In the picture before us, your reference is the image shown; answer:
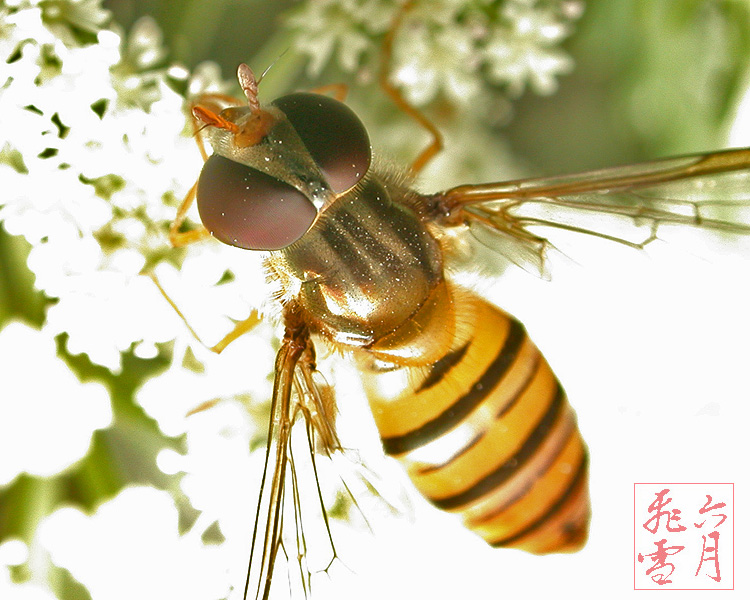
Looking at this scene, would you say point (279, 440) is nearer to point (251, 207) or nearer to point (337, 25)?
point (251, 207)

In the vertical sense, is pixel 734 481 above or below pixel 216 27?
below

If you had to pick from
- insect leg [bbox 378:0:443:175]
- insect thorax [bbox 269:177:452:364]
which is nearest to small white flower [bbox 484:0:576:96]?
insect leg [bbox 378:0:443:175]

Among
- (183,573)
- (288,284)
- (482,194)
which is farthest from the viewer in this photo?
(183,573)

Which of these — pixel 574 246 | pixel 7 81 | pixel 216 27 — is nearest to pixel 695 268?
pixel 574 246

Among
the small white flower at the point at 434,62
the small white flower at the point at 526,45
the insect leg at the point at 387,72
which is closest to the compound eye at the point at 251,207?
the insect leg at the point at 387,72

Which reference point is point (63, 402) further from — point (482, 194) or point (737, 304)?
point (737, 304)

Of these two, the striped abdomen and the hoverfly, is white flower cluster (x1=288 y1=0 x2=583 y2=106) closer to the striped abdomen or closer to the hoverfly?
the hoverfly

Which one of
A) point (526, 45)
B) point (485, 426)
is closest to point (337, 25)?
point (526, 45)
